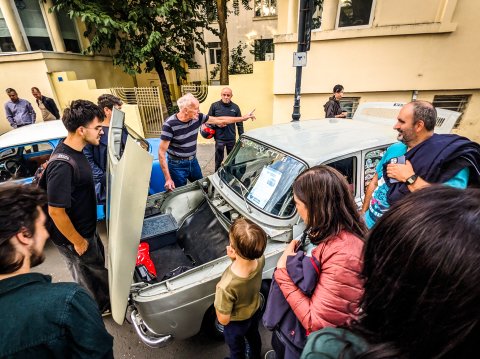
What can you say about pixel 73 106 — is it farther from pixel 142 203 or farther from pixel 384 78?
pixel 384 78

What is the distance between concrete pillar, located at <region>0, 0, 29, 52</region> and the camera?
26.9ft

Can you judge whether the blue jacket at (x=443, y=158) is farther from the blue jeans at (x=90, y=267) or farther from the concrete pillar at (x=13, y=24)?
the concrete pillar at (x=13, y=24)

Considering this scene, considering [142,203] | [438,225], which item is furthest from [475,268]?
[142,203]

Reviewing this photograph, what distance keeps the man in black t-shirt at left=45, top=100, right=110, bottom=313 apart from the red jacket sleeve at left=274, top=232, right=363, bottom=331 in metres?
1.93

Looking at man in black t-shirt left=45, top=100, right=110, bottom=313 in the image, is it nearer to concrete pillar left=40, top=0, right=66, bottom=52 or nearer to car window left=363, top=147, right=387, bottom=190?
car window left=363, top=147, right=387, bottom=190

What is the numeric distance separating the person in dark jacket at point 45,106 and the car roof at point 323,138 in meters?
7.30

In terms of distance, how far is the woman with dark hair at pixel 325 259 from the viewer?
1167mm

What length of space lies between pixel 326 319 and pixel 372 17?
7104 millimetres

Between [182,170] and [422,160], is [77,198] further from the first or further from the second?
[422,160]

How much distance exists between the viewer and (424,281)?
1.97 feet

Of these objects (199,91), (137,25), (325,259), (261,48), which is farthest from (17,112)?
(261,48)

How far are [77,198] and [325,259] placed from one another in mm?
2105

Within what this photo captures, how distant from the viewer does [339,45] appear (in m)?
6.05

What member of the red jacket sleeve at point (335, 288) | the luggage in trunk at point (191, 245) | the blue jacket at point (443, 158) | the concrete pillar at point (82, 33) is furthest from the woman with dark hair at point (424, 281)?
the concrete pillar at point (82, 33)
